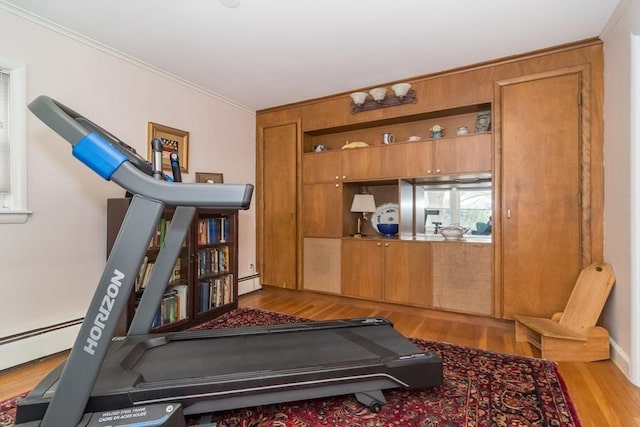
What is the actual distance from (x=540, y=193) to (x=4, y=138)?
406cm

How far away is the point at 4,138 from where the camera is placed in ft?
6.54

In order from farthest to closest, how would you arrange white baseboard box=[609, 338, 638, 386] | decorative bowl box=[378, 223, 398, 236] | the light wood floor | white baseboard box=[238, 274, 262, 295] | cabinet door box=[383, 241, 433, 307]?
1. white baseboard box=[238, 274, 262, 295]
2. decorative bowl box=[378, 223, 398, 236]
3. cabinet door box=[383, 241, 433, 307]
4. white baseboard box=[609, 338, 638, 386]
5. the light wood floor

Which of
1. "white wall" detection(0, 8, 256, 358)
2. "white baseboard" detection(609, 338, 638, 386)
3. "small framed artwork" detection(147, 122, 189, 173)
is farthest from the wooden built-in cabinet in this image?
"white wall" detection(0, 8, 256, 358)

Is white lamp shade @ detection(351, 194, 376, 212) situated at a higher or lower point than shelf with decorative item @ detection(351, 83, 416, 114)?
lower

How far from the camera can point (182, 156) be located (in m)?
3.12

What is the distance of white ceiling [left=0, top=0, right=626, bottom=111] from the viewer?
201cm

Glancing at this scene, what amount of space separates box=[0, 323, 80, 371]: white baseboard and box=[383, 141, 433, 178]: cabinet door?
3099mm

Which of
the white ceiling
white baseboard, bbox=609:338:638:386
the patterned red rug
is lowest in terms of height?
the patterned red rug

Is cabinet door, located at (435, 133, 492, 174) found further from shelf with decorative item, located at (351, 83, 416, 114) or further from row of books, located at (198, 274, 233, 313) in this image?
row of books, located at (198, 274, 233, 313)

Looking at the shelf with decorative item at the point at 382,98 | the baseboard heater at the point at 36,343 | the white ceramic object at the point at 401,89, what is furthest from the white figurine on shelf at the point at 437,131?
the baseboard heater at the point at 36,343

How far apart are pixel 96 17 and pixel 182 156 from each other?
1.29 m

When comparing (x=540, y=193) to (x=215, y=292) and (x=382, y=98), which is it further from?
(x=215, y=292)

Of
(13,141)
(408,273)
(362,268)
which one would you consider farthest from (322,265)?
(13,141)

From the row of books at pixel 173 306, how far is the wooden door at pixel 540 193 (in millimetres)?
2854
